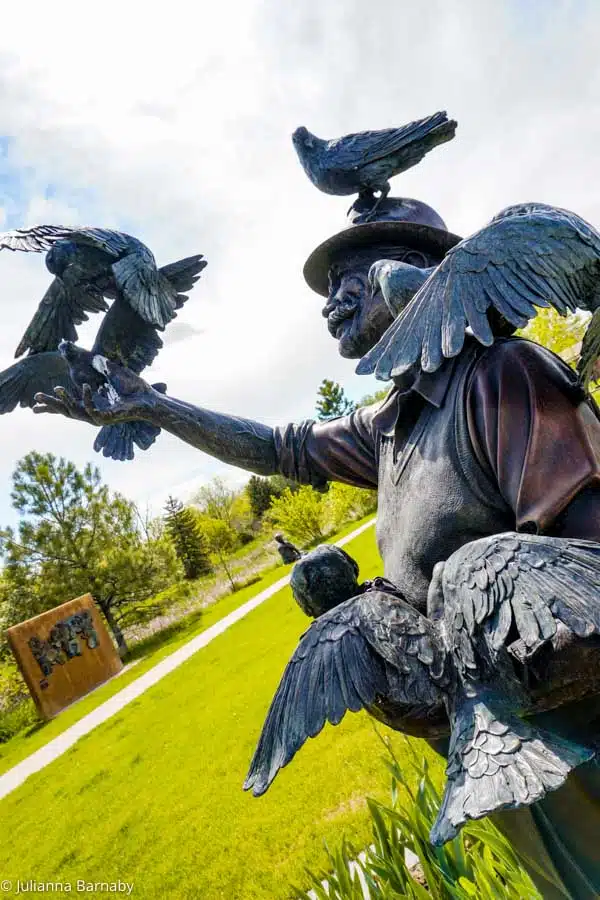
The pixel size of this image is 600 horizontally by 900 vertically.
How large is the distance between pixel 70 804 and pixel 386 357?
7714 mm

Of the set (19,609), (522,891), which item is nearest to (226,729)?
(522,891)

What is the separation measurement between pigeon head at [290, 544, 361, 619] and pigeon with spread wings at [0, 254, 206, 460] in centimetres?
94

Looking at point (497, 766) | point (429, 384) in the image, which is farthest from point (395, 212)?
point (497, 766)

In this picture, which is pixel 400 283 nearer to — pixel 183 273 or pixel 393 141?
pixel 393 141

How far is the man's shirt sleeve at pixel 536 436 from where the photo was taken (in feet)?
4.00

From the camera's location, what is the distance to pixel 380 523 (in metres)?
1.68

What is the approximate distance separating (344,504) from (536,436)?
2092 centimetres

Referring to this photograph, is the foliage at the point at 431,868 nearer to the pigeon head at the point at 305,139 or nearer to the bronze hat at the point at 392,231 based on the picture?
the bronze hat at the point at 392,231

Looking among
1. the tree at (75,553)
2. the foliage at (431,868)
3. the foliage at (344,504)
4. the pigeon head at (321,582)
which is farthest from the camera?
the foliage at (344,504)

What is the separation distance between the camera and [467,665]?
1.08 meters

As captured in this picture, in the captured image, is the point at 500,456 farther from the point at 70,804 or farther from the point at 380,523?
the point at 70,804

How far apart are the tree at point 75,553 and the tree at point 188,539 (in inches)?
622

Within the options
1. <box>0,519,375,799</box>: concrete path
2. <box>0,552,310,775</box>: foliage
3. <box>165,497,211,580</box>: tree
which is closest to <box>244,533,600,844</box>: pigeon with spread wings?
<box>0,519,375,799</box>: concrete path

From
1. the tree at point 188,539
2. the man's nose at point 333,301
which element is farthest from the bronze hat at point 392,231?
the tree at point 188,539
